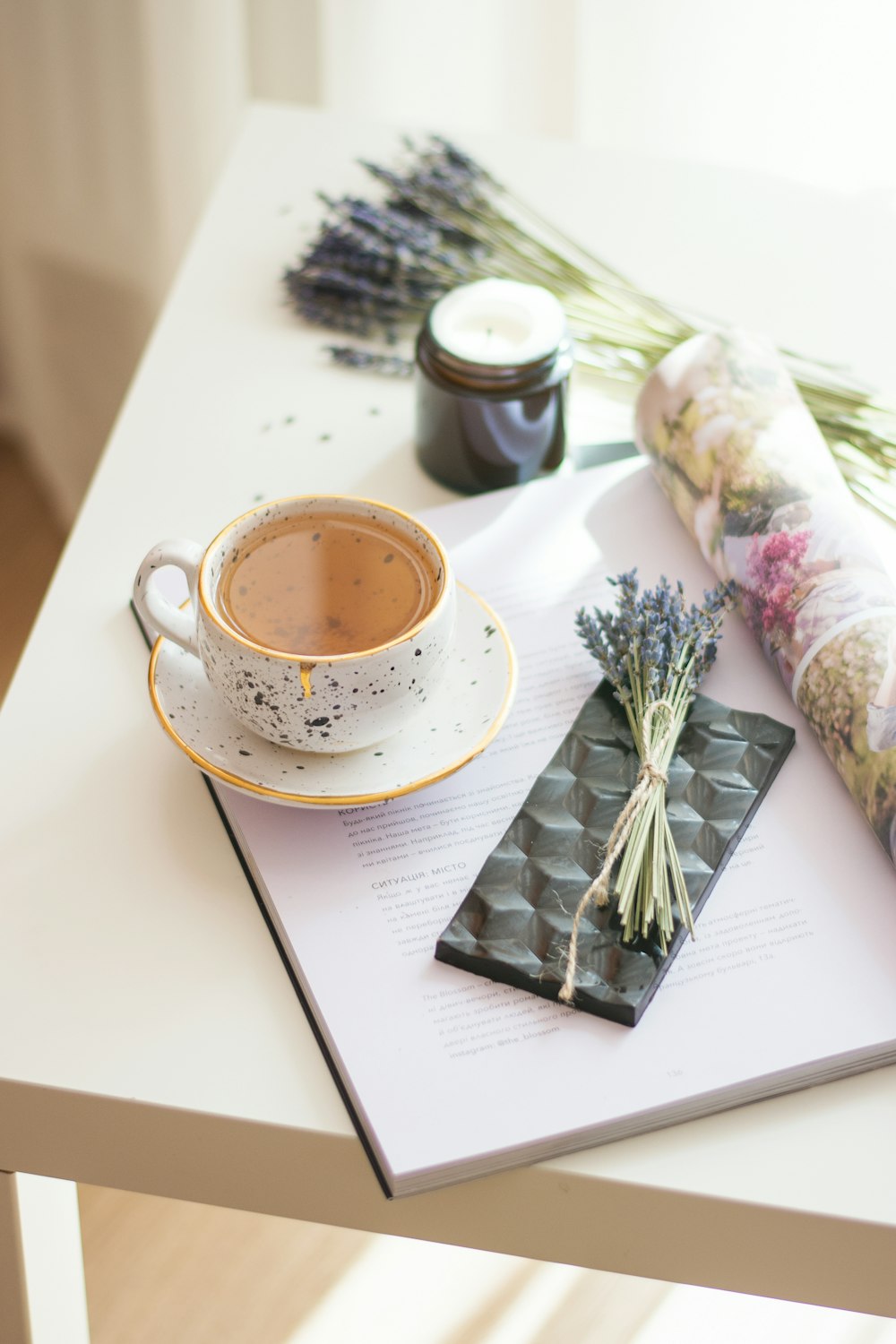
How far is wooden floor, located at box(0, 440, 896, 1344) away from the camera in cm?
90

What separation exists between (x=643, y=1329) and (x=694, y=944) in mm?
494

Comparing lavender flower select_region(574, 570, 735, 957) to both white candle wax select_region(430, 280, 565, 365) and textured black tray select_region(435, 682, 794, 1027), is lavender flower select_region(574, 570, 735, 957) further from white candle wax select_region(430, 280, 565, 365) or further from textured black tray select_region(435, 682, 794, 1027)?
white candle wax select_region(430, 280, 565, 365)

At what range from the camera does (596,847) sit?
58 cm

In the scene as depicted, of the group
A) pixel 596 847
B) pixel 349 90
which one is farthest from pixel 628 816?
pixel 349 90

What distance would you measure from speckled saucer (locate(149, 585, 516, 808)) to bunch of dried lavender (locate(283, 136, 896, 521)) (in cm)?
33

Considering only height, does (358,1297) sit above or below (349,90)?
below

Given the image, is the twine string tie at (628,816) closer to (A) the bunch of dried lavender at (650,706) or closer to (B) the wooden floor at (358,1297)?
(A) the bunch of dried lavender at (650,706)

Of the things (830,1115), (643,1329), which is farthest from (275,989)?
(643,1329)

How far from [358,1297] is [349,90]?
1.41m

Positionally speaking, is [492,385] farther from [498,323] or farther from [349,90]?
[349,90]

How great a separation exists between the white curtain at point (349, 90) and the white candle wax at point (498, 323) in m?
0.75

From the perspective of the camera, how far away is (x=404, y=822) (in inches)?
24.0

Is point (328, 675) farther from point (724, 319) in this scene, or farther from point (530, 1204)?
point (724, 319)

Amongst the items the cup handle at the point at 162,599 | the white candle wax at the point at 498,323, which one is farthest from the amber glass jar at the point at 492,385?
the cup handle at the point at 162,599
